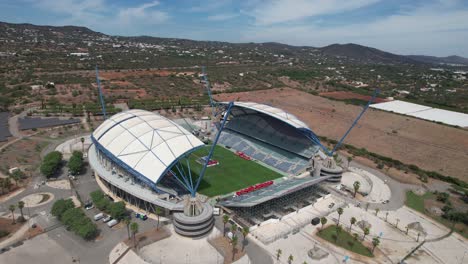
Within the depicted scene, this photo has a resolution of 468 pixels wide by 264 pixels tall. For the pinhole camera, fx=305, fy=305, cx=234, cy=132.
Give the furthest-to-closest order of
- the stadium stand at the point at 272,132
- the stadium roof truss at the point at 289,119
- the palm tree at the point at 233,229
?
the stadium stand at the point at 272,132 < the stadium roof truss at the point at 289,119 < the palm tree at the point at 233,229

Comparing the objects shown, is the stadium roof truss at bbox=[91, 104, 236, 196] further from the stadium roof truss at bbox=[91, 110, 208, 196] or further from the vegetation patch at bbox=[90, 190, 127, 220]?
the vegetation patch at bbox=[90, 190, 127, 220]

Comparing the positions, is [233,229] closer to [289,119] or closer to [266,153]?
[289,119]

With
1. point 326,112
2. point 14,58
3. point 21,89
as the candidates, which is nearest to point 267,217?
point 326,112

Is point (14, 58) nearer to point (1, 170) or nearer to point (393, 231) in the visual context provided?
point (1, 170)


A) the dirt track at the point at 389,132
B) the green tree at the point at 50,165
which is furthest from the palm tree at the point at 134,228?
the dirt track at the point at 389,132

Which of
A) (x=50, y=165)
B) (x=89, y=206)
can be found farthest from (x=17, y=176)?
(x=89, y=206)

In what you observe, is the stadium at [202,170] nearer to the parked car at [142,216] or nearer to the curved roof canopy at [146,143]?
the curved roof canopy at [146,143]
